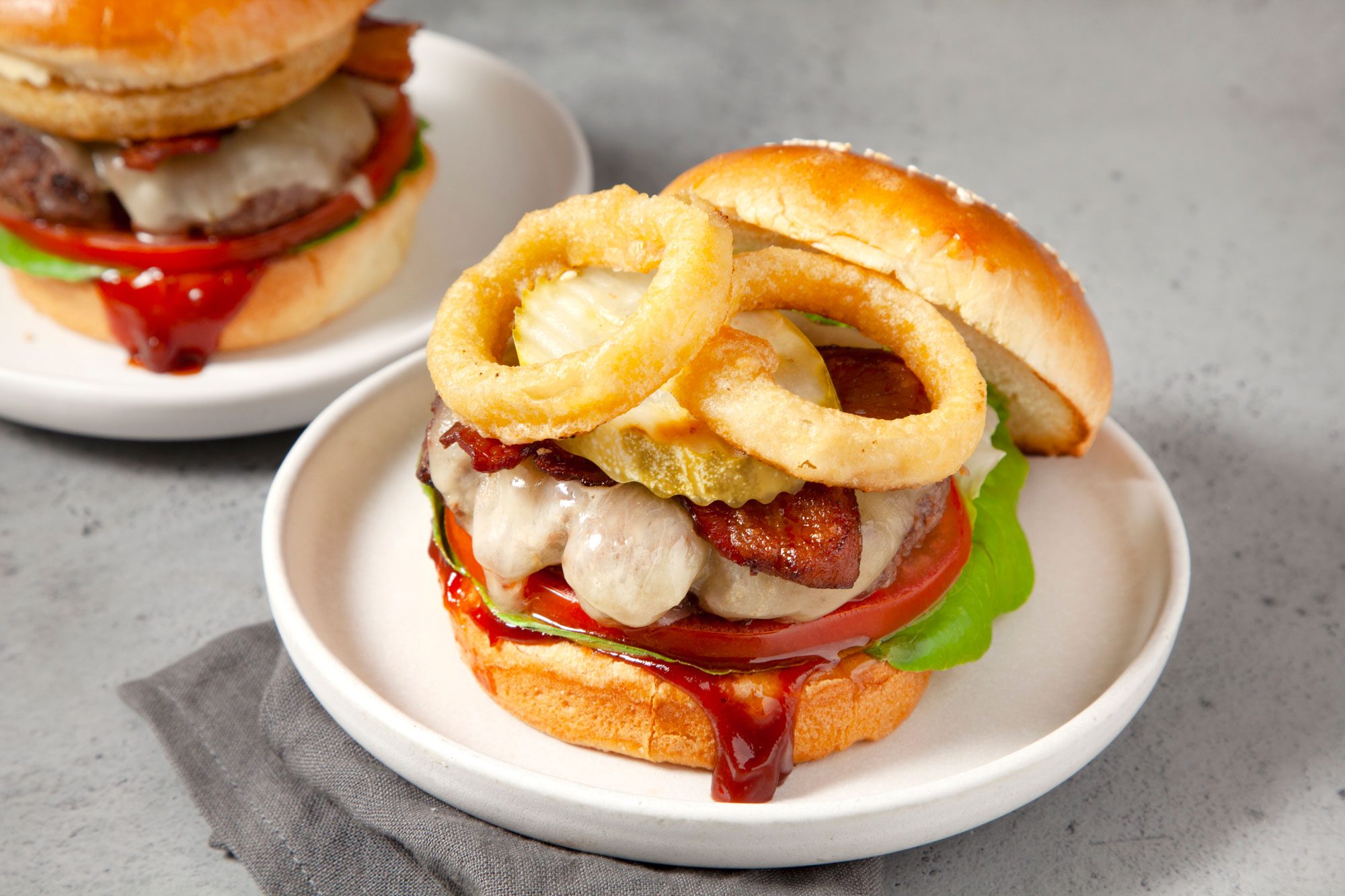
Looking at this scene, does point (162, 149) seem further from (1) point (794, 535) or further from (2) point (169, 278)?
(1) point (794, 535)

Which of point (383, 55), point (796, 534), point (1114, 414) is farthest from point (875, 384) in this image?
point (383, 55)

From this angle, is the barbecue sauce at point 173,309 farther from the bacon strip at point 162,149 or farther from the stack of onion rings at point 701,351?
the stack of onion rings at point 701,351

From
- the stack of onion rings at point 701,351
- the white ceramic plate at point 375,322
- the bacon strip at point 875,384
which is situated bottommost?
the white ceramic plate at point 375,322

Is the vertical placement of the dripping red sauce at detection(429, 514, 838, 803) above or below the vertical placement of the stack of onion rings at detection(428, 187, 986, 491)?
below

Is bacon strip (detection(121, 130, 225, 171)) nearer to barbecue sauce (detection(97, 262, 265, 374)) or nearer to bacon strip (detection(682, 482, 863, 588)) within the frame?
barbecue sauce (detection(97, 262, 265, 374))

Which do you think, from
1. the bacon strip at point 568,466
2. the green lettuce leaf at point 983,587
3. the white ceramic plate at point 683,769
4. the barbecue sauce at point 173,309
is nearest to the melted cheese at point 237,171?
the barbecue sauce at point 173,309

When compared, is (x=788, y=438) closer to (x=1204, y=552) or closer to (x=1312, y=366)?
(x=1204, y=552)

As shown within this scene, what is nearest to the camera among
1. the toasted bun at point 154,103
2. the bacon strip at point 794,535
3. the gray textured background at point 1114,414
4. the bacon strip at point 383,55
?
the bacon strip at point 794,535

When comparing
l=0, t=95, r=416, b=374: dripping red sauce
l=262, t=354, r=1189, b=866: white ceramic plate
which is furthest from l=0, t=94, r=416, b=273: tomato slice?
l=262, t=354, r=1189, b=866: white ceramic plate
